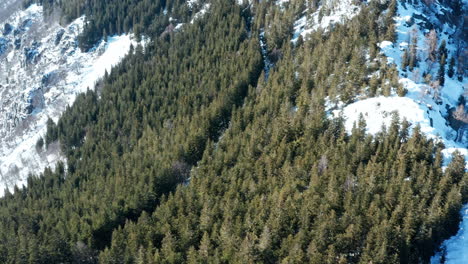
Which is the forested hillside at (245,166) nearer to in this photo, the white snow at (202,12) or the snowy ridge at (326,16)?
the snowy ridge at (326,16)

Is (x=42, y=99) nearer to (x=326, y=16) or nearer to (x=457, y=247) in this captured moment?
(x=326, y=16)

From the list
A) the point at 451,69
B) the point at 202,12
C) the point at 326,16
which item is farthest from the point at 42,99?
the point at 451,69

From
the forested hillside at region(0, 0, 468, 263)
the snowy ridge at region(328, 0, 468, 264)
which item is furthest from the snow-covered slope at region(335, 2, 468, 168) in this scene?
the forested hillside at region(0, 0, 468, 263)

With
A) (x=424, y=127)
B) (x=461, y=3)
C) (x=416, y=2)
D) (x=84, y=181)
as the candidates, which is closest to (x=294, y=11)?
(x=416, y=2)

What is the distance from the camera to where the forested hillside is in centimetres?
7456

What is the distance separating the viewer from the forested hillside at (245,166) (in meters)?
74.6

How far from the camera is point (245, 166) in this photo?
95.8 meters

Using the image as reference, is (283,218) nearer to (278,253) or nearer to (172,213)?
(278,253)

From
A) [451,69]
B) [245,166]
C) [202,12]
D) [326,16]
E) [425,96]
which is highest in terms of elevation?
[202,12]

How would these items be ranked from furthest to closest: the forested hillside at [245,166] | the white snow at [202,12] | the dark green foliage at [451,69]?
the white snow at [202,12] < the dark green foliage at [451,69] < the forested hillside at [245,166]

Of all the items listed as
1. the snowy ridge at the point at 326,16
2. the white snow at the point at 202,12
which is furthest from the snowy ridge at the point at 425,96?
the white snow at the point at 202,12

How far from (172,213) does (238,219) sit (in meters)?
16.9

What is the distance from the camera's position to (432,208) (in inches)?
2872

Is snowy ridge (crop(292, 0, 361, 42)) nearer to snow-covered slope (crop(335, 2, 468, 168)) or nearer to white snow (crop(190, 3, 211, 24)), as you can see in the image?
snow-covered slope (crop(335, 2, 468, 168))
